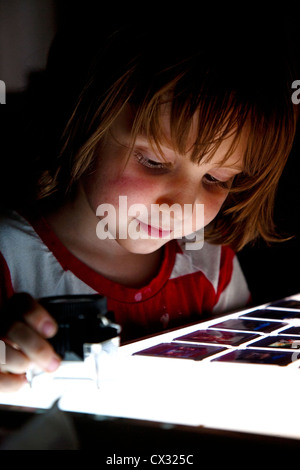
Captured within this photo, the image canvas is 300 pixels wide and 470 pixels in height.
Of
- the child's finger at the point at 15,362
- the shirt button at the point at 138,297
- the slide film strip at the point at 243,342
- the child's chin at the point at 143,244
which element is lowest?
the slide film strip at the point at 243,342

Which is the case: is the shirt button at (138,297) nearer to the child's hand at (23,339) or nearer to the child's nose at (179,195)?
the child's nose at (179,195)

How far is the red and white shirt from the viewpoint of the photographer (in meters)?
0.91

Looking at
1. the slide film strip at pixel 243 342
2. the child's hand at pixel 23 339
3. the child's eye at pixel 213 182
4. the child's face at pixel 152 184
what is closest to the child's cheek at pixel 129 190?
the child's face at pixel 152 184

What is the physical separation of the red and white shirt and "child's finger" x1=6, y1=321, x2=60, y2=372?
45 cm

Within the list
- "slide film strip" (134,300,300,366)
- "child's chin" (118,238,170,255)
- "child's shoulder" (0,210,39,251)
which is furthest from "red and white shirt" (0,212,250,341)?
"slide film strip" (134,300,300,366)

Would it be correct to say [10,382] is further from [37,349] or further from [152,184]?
[152,184]

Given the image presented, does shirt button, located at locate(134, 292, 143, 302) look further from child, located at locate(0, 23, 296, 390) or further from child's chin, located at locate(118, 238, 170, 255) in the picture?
child's chin, located at locate(118, 238, 170, 255)

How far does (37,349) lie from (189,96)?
0.44 m

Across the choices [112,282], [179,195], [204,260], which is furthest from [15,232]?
[204,260]

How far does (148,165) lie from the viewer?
2.61ft

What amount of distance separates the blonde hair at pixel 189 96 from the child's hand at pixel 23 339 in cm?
35

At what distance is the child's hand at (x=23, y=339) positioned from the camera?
1.42ft
